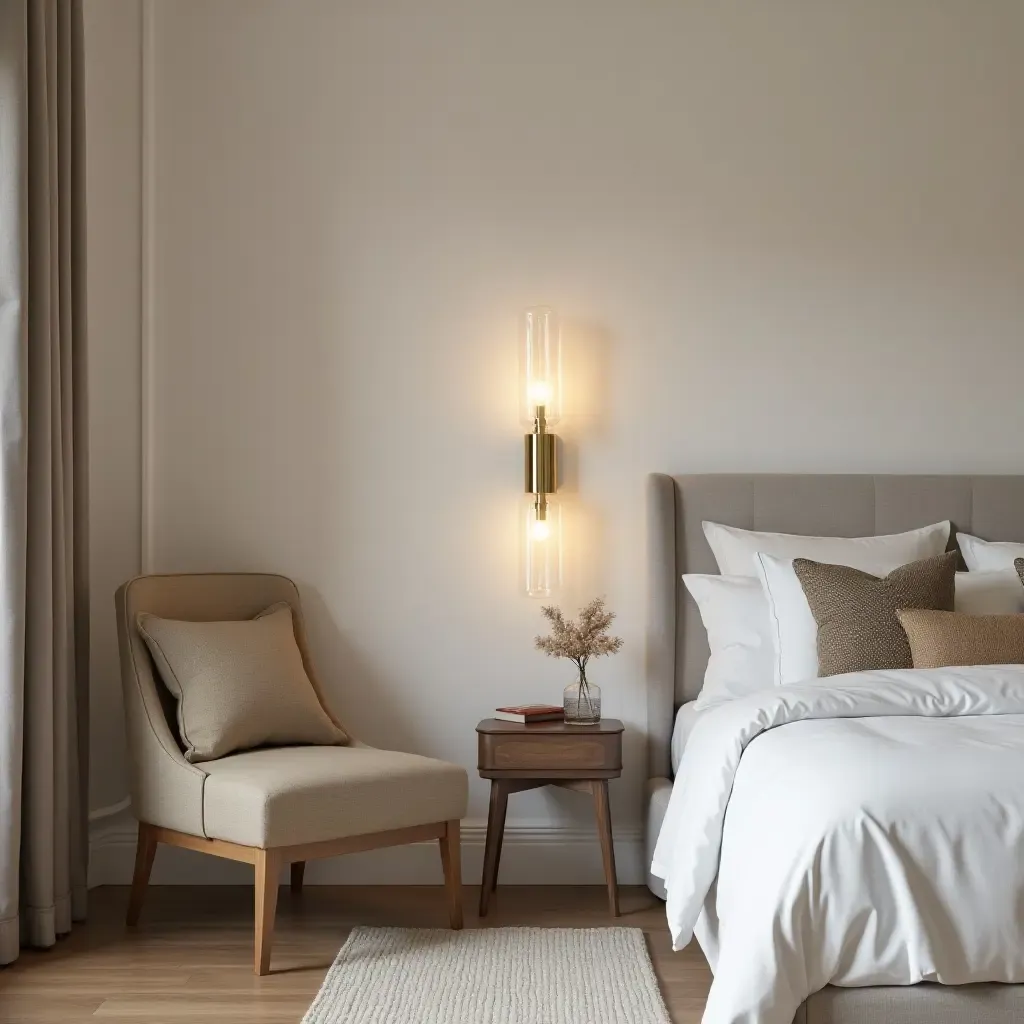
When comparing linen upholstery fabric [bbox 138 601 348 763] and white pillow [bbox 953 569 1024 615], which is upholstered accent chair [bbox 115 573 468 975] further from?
white pillow [bbox 953 569 1024 615]

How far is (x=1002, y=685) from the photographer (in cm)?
269

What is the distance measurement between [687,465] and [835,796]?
6.40 ft

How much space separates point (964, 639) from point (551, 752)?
1.19 m

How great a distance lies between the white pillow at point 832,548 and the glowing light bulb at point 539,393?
2.20 ft

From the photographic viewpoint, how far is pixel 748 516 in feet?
12.9

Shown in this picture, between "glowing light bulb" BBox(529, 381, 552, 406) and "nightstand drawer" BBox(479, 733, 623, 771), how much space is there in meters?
1.08

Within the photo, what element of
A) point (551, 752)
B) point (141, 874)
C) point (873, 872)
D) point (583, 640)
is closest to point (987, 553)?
point (583, 640)

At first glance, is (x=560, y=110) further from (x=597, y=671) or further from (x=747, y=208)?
(x=597, y=671)

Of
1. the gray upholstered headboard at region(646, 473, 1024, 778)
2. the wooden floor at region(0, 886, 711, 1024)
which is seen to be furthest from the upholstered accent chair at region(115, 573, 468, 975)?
the gray upholstered headboard at region(646, 473, 1024, 778)

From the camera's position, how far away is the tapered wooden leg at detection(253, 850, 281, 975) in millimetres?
2969

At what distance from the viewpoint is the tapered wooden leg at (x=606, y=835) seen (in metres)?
3.52

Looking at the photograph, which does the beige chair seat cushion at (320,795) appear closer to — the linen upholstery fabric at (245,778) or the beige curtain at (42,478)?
the linen upholstery fabric at (245,778)

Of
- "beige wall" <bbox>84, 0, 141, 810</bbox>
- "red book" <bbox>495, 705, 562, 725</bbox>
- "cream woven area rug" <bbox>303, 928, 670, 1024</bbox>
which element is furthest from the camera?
"beige wall" <bbox>84, 0, 141, 810</bbox>

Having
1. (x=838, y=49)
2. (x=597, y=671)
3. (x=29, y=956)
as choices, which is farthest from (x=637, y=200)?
(x=29, y=956)
